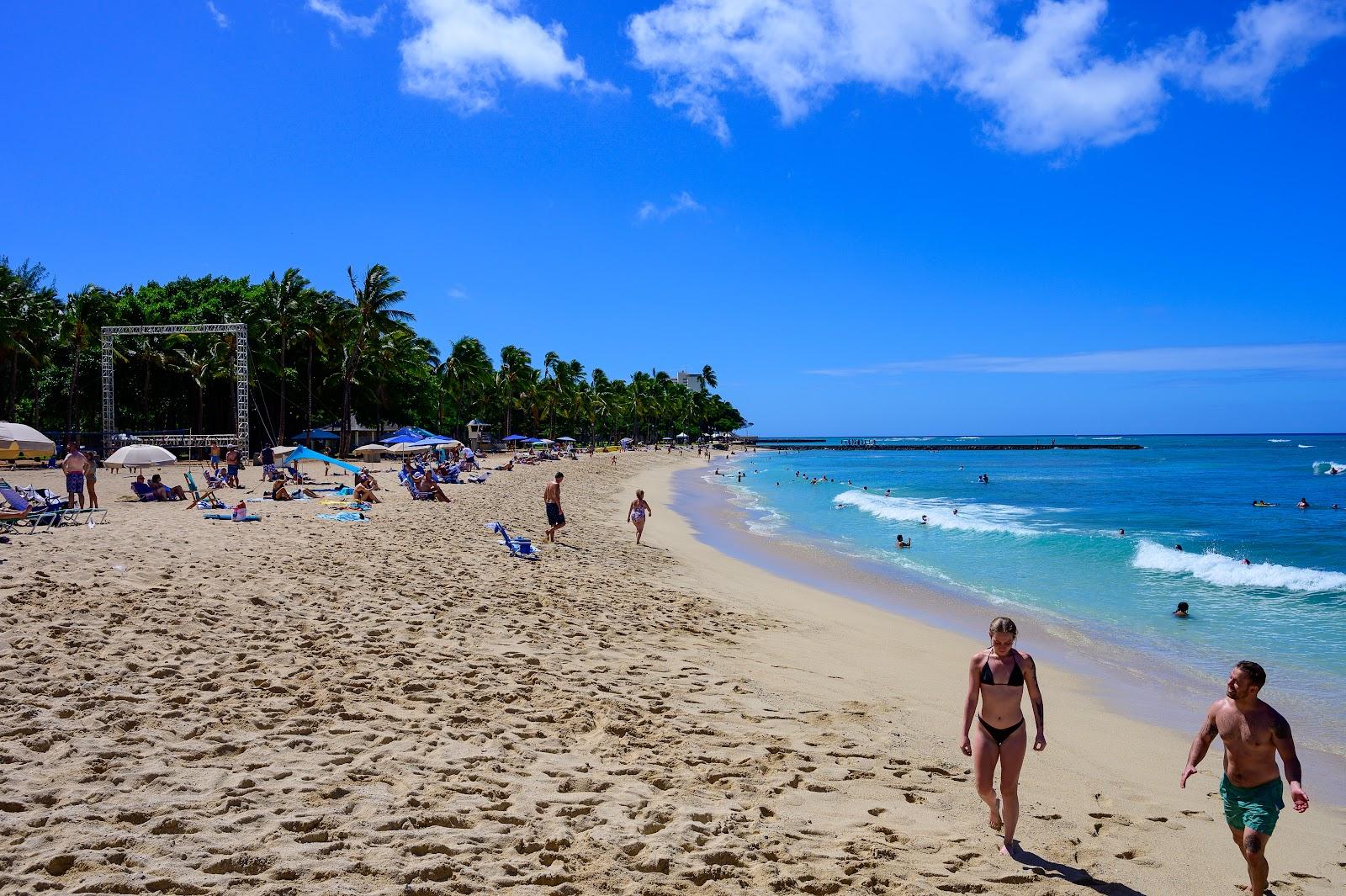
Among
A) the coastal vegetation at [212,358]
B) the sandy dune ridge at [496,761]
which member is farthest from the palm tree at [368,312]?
the sandy dune ridge at [496,761]

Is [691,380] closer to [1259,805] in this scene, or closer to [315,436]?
[315,436]

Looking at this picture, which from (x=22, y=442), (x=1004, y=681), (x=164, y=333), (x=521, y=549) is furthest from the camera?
(x=164, y=333)

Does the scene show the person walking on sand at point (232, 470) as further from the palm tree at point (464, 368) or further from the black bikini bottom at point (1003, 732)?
the palm tree at point (464, 368)

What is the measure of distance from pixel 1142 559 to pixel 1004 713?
674 inches

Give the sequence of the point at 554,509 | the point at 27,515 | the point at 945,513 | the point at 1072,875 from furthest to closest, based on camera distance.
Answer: the point at 945,513
the point at 554,509
the point at 27,515
the point at 1072,875

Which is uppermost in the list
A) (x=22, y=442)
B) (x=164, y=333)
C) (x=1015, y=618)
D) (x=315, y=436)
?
(x=164, y=333)

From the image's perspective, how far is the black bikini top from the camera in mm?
4332

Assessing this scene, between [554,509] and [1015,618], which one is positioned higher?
[554,509]

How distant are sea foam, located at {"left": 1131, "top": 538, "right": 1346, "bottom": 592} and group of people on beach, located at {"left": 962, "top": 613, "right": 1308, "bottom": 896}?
14.3 metres

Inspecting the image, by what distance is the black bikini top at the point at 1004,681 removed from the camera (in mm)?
4332

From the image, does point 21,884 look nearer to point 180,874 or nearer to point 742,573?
point 180,874

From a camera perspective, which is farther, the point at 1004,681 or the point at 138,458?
the point at 138,458

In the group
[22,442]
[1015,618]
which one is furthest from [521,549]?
[22,442]

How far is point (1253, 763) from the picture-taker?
3.89m
